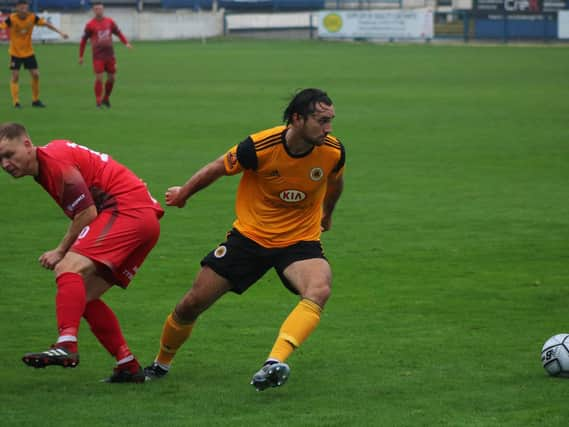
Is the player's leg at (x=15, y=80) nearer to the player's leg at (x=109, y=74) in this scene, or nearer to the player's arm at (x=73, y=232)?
the player's leg at (x=109, y=74)

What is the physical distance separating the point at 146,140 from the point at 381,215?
25.7 feet

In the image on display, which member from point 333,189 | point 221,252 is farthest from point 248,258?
point 333,189

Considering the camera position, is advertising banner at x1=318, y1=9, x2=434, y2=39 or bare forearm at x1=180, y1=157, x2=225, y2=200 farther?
advertising banner at x1=318, y1=9, x2=434, y2=39

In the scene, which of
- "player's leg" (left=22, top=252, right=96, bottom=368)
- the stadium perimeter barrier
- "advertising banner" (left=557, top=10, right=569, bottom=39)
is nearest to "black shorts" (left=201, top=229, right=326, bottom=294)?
"player's leg" (left=22, top=252, right=96, bottom=368)

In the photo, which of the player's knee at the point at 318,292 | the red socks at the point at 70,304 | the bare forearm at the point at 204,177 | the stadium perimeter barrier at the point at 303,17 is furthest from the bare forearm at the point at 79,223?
the stadium perimeter barrier at the point at 303,17

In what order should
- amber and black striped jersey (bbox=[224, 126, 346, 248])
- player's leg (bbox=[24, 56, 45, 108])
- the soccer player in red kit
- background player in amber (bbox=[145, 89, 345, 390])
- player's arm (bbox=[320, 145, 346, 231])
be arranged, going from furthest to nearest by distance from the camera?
player's leg (bbox=[24, 56, 45, 108]), player's arm (bbox=[320, 145, 346, 231]), amber and black striped jersey (bbox=[224, 126, 346, 248]), background player in amber (bbox=[145, 89, 345, 390]), the soccer player in red kit

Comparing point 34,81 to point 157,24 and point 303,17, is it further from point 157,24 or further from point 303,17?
point 303,17

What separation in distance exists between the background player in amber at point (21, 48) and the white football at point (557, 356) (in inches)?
791

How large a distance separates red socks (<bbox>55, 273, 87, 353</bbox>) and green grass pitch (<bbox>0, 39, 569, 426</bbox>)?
43cm

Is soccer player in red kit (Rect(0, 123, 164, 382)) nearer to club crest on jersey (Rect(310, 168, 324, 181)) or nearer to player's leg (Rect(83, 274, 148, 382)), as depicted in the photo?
player's leg (Rect(83, 274, 148, 382))

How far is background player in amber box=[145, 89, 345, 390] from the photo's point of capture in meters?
7.04

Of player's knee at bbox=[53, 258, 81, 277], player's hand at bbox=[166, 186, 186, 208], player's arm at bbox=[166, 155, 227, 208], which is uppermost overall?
player's arm at bbox=[166, 155, 227, 208]

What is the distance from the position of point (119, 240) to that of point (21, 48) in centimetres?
2062

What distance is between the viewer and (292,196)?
286 inches
